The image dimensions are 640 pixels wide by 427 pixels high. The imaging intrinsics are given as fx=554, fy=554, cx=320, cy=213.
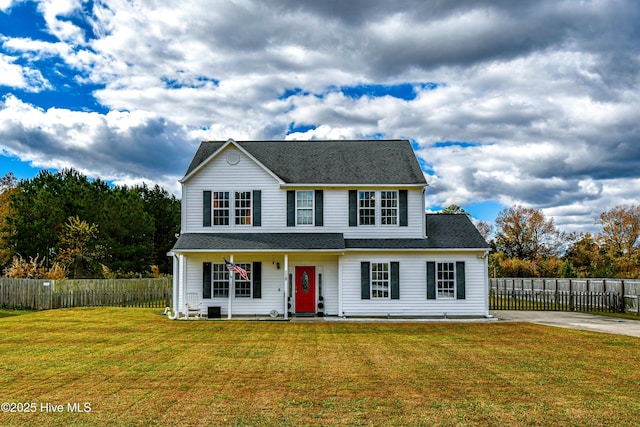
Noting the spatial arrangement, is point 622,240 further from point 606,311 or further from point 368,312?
point 368,312

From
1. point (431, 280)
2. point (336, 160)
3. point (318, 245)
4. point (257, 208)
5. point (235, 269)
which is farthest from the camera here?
point (336, 160)

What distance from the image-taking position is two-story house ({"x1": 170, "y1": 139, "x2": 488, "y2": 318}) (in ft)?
76.5

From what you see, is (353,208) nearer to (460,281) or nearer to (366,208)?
(366,208)

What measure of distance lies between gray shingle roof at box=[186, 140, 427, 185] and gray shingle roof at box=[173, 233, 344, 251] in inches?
97.3

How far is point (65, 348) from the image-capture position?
14.8m

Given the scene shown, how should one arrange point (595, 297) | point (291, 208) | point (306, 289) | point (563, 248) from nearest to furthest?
point (306, 289)
point (291, 208)
point (595, 297)
point (563, 248)

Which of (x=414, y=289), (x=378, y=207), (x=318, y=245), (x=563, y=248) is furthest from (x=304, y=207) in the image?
(x=563, y=248)

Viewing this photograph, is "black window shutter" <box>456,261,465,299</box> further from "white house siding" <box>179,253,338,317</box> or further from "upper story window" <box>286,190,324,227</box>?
"upper story window" <box>286,190,324,227</box>

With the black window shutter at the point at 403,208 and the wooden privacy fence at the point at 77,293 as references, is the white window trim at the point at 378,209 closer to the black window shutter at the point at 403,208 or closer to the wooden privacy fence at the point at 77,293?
the black window shutter at the point at 403,208

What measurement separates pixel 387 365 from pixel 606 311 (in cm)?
2045

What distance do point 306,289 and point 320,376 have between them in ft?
41.6

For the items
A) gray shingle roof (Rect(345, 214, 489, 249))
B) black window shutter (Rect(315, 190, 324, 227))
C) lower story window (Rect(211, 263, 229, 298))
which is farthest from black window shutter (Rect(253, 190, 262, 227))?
gray shingle roof (Rect(345, 214, 489, 249))

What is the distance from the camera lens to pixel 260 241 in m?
23.2

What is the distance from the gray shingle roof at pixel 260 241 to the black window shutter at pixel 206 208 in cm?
54
